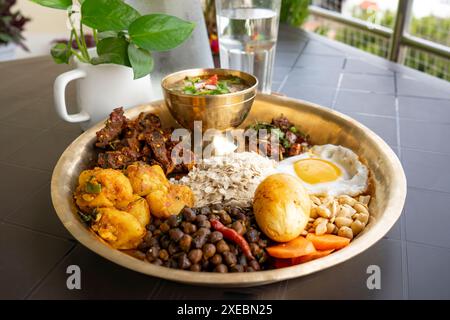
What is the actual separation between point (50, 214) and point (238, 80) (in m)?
0.71

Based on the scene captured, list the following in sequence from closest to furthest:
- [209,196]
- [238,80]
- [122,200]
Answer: [122,200]
[209,196]
[238,80]

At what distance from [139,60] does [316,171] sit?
24.5 inches

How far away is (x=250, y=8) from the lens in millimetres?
1684

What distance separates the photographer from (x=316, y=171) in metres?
1.23

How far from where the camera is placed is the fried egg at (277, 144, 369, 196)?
117 cm

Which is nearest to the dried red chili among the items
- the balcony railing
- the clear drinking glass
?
the clear drinking glass

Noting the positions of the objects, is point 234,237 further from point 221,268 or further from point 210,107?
point 210,107

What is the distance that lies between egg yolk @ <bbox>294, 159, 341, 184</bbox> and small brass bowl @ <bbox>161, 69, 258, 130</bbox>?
0.25 m

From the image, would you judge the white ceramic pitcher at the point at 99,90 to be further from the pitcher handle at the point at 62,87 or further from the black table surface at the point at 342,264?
the black table surface at the point at 342,264

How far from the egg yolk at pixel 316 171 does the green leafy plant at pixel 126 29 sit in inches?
20.7

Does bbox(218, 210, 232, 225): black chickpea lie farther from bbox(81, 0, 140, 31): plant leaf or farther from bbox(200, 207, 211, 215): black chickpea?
bbox(81, 0, 140, 31): plant leaf

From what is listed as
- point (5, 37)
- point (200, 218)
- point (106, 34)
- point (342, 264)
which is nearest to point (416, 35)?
point (106, 34)
